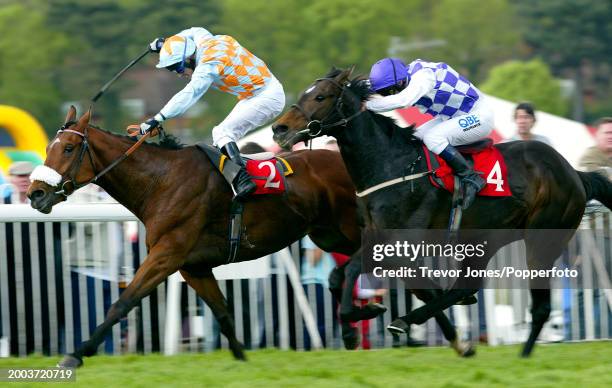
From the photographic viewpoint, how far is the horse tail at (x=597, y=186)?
7.40 m

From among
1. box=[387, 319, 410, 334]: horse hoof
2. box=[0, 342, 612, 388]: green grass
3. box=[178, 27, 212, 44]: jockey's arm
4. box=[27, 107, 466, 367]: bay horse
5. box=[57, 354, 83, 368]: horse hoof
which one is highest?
box=[178, 27, 212, 44]: jockey's arm

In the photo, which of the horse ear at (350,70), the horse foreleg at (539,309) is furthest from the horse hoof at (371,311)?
the horse ear at (350,70)

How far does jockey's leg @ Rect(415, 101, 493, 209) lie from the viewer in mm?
6875

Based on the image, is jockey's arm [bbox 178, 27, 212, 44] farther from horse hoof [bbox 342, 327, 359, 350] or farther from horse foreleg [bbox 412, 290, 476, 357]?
horse foreleg [bbox 412, 290, 476, 357]

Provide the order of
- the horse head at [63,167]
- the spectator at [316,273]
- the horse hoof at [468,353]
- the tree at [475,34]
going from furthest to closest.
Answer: the tree at [475,34], the spectator at [316,273], the horse hoof at [468,353], the horse head at [63,167]

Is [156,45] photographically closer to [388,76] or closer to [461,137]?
[388,76]

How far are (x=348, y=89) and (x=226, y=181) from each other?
998 mm

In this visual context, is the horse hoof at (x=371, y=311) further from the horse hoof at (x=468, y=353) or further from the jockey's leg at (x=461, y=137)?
the jockey's leg at (x=461, y=137)

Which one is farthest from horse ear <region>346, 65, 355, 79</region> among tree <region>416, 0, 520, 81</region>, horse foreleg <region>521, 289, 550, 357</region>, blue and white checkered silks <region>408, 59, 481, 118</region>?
tree <region>416, 0, 520, 81</region>

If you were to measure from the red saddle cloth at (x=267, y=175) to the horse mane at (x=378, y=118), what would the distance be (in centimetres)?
72

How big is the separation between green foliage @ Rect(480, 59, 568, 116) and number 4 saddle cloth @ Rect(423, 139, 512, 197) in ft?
129

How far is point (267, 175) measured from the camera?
7066 millimetres

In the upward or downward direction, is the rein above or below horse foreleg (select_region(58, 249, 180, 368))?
above

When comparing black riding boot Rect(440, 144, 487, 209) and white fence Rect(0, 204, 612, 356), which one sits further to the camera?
white fence Rect(0, 204, 612, 356)
